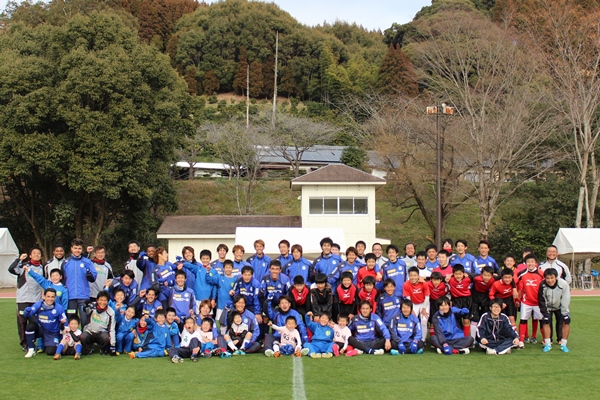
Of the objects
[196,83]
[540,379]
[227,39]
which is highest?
[227,39]

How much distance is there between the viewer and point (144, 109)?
23.4 meters

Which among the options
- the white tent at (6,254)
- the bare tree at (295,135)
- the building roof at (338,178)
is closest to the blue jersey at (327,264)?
the building roof at (338,178)

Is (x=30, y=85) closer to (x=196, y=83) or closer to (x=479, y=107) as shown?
(x=479, y=107)

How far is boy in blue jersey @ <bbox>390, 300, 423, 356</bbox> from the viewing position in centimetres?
846

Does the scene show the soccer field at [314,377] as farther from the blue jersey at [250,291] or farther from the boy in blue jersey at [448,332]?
the blue jersey at [250,291]

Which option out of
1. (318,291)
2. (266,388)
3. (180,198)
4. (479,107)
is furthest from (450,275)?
(180,198)

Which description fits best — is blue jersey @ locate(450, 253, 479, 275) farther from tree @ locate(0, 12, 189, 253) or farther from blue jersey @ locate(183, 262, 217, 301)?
tree @ locate(0, 12, 189, 253)

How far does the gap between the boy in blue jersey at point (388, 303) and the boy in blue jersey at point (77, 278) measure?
4.32 metres

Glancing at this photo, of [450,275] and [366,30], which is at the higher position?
[366,30]

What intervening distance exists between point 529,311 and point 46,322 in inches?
275

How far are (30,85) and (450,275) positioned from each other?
19.0 metres

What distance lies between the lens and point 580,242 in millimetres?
20125

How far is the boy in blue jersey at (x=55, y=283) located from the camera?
28.0ft

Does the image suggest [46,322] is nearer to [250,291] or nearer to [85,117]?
[250,291]
